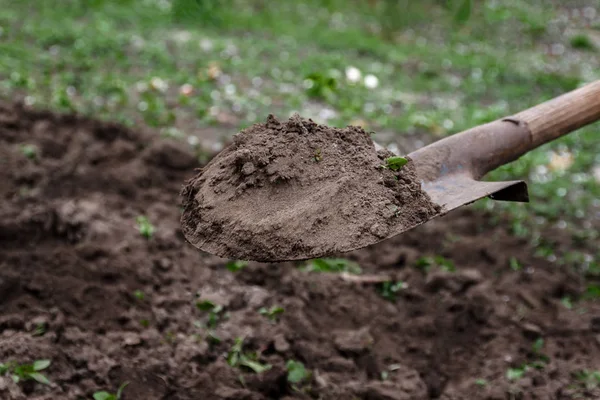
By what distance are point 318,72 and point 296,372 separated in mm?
3895

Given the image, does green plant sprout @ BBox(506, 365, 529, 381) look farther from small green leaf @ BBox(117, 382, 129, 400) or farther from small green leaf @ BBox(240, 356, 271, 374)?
small green leaf @ BBox(117, 382, 129, 400)

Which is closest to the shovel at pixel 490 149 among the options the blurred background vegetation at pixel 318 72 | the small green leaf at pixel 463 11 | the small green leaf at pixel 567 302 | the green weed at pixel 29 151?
the small green leaf at pixel 567 302

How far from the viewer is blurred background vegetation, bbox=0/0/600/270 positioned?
18.3ft

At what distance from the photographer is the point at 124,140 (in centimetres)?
525

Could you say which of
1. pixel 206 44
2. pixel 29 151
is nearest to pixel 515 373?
pixel 29 151

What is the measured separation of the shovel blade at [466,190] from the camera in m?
2.51

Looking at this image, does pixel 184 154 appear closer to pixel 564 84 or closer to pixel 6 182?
pixel 6 182

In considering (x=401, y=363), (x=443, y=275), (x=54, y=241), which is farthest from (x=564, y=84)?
(x=54, y=241)

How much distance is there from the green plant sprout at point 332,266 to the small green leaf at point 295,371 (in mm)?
804

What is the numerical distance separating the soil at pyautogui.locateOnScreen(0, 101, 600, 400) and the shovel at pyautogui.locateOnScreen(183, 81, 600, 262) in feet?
3.32

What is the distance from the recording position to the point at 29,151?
4828mm

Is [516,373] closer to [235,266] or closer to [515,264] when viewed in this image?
[515,264]

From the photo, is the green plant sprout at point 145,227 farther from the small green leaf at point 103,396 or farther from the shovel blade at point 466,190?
the shovel blade at point 466,190

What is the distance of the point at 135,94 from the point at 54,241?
7.73ft
